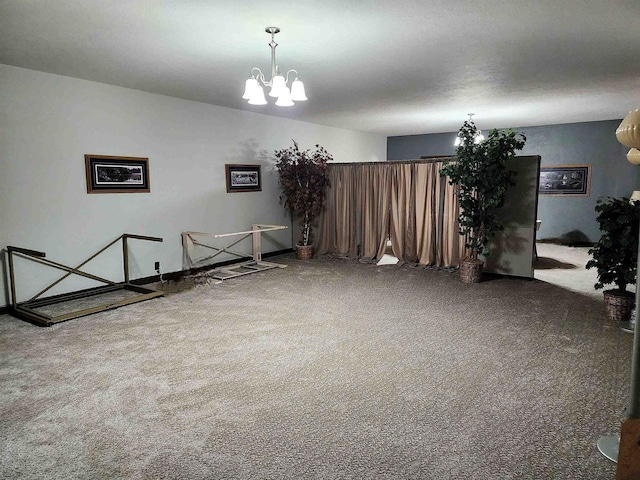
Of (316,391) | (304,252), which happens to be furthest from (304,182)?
(316,391)

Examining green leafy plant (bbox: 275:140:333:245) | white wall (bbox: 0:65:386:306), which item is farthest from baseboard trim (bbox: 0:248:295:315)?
green leafy plant (bbox: 275:140:333:245)

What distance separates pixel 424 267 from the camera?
6785 millimetres

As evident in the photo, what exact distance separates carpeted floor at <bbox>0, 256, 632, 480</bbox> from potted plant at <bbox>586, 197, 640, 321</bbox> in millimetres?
294

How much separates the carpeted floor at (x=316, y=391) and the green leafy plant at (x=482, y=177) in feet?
4.45

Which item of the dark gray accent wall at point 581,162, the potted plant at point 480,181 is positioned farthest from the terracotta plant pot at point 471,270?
the dark gray accent wall at point 581,162

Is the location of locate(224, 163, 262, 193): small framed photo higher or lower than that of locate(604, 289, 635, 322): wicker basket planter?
higher

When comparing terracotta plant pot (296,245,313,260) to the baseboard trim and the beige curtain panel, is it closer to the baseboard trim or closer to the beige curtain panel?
the beige curtain panel

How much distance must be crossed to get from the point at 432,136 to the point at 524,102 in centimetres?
465

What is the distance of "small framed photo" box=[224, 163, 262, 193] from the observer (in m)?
7.01

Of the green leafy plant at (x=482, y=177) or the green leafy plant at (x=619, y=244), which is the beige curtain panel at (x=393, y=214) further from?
the green leafy plant at (x=619, y=244)

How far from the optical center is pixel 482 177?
568cm

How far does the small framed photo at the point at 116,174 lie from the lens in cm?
514

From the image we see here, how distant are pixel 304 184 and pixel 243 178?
110 cm

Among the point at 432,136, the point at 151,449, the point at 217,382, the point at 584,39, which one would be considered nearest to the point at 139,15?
the point at 217,382
